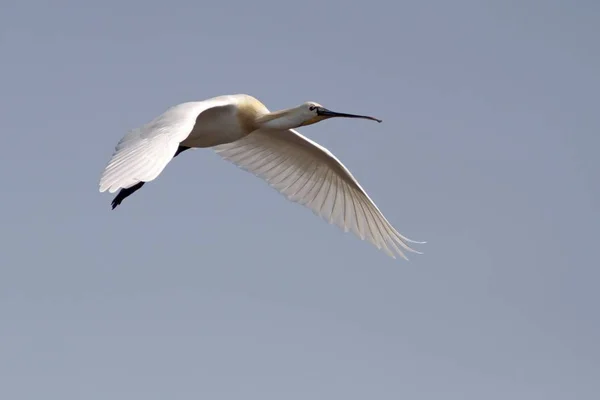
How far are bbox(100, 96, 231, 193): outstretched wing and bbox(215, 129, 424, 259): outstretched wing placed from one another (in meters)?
4.30

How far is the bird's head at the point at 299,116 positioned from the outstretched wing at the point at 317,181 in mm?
2011

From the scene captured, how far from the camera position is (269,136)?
23.9m

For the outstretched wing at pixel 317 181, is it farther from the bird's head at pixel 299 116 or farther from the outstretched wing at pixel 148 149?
the outstretched wing at pixel 148 149

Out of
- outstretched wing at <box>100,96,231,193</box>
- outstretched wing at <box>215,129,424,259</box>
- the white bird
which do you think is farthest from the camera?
outstretched wing at <box>215,129,424,259</box>

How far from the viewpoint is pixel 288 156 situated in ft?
80.2

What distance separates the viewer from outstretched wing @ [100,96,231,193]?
16156 mm

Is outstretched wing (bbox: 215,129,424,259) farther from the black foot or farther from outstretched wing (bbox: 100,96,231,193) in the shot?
outstretched wing (bbox: 100,96,231,193)

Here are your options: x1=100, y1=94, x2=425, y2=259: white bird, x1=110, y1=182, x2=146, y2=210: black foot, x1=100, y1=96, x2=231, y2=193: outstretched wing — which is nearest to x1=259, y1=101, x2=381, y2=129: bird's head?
x1=100, y1=94, x2=425, y2=259: white bird

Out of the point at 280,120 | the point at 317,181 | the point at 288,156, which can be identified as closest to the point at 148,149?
the point at 280,120

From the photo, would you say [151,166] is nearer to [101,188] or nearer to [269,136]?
[101,188]

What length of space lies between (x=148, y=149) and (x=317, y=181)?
314 inches

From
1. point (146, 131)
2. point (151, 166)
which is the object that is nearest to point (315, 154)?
point (146, 131)

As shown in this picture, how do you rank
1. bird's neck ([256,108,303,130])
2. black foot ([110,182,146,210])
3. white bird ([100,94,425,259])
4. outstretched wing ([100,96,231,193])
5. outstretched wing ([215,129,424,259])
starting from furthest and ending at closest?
outstretched wing ([215,129,424,259])
black foot ([110,182,146,210])
bird's neck ([256,108,303,130])
white bird ([100,94,425,259])
outstretched wing ([100,96,231,193])

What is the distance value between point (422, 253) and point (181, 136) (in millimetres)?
7118
